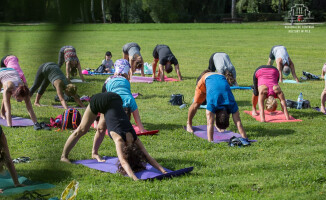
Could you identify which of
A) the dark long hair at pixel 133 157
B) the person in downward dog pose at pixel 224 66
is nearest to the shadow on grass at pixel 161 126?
the dark long hair at pixel 133 157

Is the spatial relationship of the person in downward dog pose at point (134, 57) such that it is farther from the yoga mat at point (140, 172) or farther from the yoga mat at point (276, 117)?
the yoga mat at point (140, 172)

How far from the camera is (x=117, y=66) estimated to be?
7965mm

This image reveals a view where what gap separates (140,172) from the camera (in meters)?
5.48

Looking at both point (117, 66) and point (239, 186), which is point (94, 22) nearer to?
point (239, 186)

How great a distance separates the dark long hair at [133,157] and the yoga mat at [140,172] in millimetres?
77

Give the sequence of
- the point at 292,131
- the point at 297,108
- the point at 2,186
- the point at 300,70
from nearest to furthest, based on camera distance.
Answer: the point at 2,186
the point at 292,131
the point at 297,108
the point at 300,70

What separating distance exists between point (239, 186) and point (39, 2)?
439 cm

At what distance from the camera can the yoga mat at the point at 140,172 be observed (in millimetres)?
5180

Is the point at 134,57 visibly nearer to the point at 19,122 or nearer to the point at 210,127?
the point at 19,122

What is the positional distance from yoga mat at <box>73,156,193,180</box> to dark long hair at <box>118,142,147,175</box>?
0.08 meters

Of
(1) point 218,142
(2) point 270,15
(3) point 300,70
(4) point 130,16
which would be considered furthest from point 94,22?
(3) point 300,70

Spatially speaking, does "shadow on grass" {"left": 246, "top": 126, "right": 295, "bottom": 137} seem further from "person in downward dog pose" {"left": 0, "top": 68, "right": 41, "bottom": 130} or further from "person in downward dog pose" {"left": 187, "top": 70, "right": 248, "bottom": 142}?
"person in downward dog pose" {"left": 0, "top": 68, "right": 41, "bottom": 130}

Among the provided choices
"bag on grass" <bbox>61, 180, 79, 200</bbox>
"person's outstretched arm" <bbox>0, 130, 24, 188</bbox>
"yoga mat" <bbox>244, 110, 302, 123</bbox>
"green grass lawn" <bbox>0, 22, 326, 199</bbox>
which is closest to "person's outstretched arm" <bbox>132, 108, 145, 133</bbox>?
"green grass lawn" <bbox>0, 22, 326, 199</bbox>

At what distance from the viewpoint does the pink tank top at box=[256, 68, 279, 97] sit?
8.93 meters
